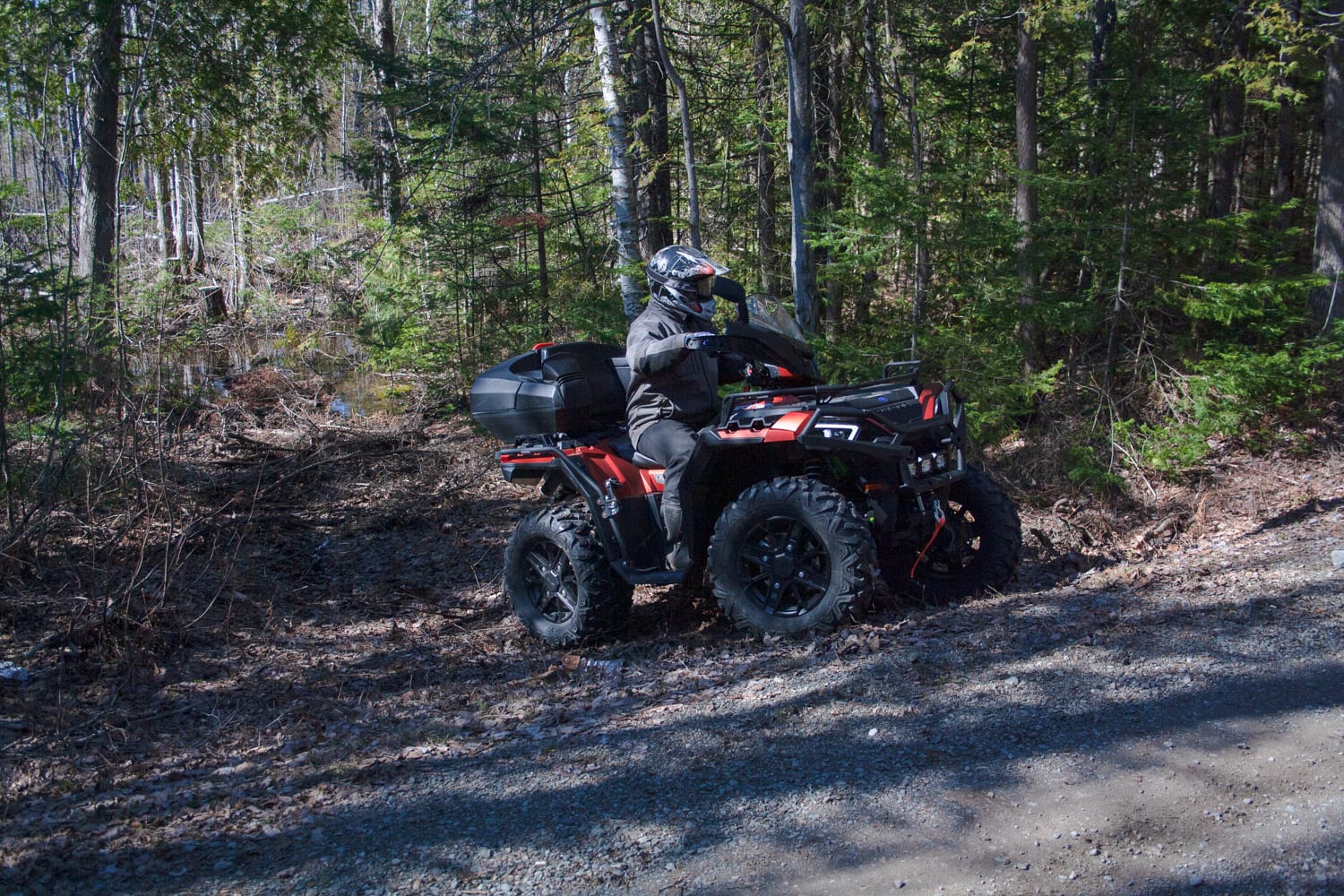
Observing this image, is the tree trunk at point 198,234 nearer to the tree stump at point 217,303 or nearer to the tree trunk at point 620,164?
the tree stump at point 217,303

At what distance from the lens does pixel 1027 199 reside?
1141 centimetres

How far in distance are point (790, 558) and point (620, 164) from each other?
23.7 feet

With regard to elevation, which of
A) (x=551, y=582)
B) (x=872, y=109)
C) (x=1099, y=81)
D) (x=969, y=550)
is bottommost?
(x=551, y=582)

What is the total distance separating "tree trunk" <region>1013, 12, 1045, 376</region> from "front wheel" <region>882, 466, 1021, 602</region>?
413 cm

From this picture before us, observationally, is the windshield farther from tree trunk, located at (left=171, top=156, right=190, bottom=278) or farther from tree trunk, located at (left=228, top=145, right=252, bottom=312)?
tree trunk, located at (left=171, top=156, right=190, bottom=278)

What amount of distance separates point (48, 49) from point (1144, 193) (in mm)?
9514

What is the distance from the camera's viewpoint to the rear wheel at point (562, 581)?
650 centimetres

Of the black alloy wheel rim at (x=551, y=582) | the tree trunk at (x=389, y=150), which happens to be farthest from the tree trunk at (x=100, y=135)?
the black alloy wheel rim at (x=551, y=582)

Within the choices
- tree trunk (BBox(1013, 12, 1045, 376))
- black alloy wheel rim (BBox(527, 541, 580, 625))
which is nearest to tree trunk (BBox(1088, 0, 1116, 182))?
tree trunk (BBox(1013, 12, 1045, 376))

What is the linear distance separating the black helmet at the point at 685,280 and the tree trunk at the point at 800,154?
3047 mm

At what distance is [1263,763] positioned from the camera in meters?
3.75

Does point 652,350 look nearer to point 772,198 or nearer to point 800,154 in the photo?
point 800,154

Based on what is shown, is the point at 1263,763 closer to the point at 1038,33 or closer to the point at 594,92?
the point at 1038,33

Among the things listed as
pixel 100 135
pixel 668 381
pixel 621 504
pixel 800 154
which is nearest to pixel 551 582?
pixel 621 504
